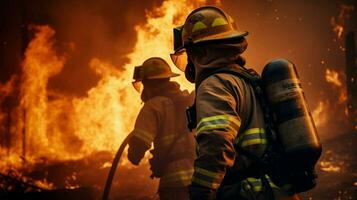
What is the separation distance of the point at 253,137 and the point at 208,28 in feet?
3.21

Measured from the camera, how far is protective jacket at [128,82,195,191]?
16.6ft

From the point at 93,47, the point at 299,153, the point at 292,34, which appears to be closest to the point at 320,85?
the point at 292,34

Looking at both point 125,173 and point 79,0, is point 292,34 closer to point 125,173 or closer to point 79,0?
point 79,0


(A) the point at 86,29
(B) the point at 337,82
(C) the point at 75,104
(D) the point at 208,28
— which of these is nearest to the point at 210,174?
(D) the point at 208,28

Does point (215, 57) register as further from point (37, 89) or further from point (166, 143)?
point (37, 89)

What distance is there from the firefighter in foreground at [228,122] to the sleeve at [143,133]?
203 cm

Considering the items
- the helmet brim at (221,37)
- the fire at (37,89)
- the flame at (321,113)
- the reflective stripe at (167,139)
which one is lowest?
the flame at (321,113)

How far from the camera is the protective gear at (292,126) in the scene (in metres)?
2.64

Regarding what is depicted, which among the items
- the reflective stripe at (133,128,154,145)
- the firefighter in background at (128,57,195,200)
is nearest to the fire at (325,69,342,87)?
the firefighter in background at (128,57,195,200)

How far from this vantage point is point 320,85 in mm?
21062

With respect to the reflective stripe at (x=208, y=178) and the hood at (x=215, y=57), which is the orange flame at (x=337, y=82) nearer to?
the hood at (x=215, y=57)

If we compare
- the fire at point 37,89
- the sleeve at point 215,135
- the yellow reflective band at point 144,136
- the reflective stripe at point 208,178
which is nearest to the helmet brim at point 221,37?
the sleeve at point 215,135

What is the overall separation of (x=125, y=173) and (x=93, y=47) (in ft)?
24.7

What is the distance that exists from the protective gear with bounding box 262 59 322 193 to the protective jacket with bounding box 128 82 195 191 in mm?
2416
